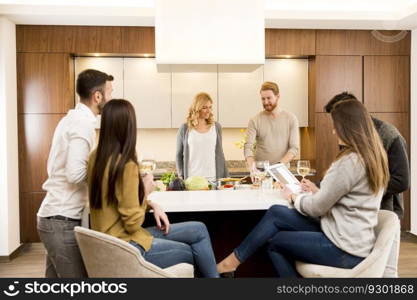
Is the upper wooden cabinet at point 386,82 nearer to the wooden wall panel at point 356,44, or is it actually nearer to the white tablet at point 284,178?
the wooden wall panel at point 356,44

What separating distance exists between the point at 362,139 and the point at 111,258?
1180 mm

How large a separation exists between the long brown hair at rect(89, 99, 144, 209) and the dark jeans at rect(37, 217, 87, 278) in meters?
0.30

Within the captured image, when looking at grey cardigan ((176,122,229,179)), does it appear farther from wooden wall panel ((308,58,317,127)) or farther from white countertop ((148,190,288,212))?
wooden wall panel ((308,58,317,127))

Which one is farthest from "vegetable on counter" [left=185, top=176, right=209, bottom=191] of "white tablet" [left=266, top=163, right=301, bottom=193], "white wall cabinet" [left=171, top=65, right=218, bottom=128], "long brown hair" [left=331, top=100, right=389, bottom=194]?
"white wall cabinet" [left=171, top=65, right=218, bottom=128]

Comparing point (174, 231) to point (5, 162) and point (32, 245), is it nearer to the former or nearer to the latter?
point (5, 162)

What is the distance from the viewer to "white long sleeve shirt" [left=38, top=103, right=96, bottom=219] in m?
2.17

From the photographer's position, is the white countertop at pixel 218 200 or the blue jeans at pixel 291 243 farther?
the white countertop at pixel 218 200

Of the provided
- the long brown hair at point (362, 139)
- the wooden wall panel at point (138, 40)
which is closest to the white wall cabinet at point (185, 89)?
the wooden wall panel at point (138, 40)

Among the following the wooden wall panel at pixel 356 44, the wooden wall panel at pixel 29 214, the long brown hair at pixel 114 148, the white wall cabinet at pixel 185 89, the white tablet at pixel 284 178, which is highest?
the wooden wall panel at pixel 356 44

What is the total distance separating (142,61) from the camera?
5.53 metres

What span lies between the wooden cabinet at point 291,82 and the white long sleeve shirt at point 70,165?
3.71 metres

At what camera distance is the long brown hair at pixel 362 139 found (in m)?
2.06

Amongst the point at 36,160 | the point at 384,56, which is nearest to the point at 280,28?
the point at 384,56

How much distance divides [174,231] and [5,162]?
3161mm
